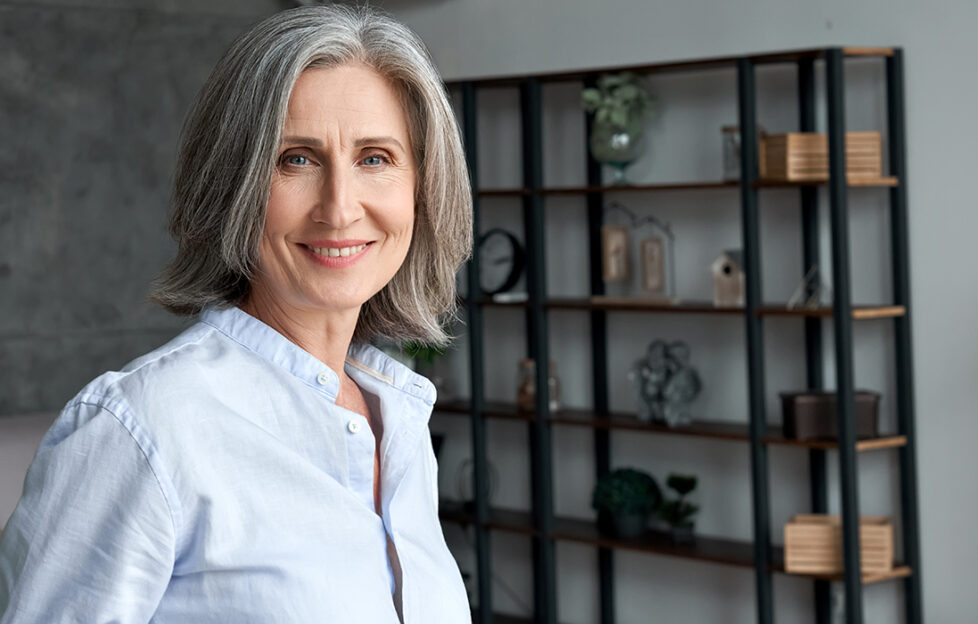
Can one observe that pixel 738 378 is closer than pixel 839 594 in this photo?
No

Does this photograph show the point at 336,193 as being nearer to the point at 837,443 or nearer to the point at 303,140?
the point at 303,140

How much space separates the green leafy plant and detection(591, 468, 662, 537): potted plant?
1.33 metres

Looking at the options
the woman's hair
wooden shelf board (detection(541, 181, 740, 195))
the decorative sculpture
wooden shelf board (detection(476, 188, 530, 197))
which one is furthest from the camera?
wooden shelf board (detection(476, 188, 530, 197))

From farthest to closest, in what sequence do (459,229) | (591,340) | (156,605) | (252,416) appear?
1. (591,340)
2. (459,229)
3. (252,416)
4. (156,605)

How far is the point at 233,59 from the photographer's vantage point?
1.22 metres

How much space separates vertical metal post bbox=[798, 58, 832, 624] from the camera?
13.6 feet

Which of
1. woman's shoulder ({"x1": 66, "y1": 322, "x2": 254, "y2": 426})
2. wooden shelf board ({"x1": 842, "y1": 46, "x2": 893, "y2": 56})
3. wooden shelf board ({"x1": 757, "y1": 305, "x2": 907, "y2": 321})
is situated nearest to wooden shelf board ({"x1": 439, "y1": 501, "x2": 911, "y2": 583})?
wooden shelf board ({"x1": 757, "y1": 305, "x2": 907, "y2": 321})

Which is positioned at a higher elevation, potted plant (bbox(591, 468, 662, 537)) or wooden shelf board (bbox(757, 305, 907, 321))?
wooden shelf board (bbox(757, 305, 907, 321))

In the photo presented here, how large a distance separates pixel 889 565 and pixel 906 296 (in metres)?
0.91

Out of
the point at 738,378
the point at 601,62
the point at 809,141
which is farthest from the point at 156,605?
the point at 601,62

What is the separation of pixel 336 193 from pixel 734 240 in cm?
335

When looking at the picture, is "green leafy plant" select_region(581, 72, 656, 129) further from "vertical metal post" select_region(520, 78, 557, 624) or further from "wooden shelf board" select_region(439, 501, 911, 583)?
"wooden shelf board" select_region(439, 501, 911, 583)

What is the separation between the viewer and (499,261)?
15.8 ft

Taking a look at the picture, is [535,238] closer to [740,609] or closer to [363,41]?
[740,609]
